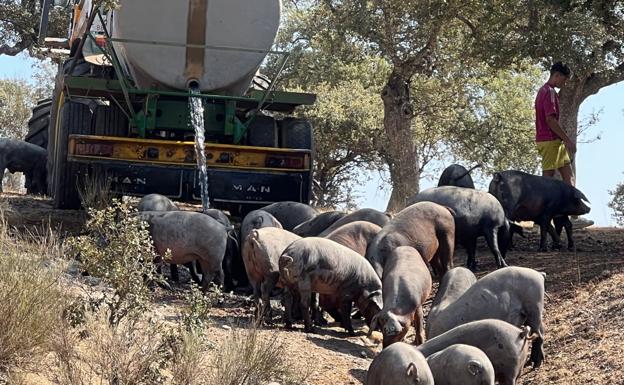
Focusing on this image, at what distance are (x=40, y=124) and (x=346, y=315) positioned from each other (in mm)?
10199

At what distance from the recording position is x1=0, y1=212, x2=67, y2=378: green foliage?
275 inches

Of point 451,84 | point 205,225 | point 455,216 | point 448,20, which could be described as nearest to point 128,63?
point 205,225

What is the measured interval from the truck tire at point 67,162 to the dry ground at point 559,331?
35.7 inches

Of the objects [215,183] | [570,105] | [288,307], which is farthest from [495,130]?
[288,307]

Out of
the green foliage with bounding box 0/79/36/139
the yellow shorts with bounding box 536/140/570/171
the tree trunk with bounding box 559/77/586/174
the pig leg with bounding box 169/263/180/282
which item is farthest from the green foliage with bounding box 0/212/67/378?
the green foliage with bounding box 0/79/36/139

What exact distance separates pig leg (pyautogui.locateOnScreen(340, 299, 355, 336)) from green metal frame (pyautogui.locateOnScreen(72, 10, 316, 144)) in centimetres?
386

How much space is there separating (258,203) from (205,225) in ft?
7.89

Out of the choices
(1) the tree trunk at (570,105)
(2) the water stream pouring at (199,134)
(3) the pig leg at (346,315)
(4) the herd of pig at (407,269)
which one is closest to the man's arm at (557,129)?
(4) the herd of pig at (407,269)

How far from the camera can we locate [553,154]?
45.8 ft

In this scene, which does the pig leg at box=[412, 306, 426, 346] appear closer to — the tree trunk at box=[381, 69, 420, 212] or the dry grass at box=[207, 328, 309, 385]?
the dry grass at box=[207, 328, 309, 385]

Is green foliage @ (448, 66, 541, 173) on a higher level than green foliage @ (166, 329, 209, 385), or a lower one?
higher

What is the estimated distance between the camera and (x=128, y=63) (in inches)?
525

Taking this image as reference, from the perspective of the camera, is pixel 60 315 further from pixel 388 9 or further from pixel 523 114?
pixel 523 114

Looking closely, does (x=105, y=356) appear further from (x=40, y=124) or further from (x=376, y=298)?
(x=40, y=124)
